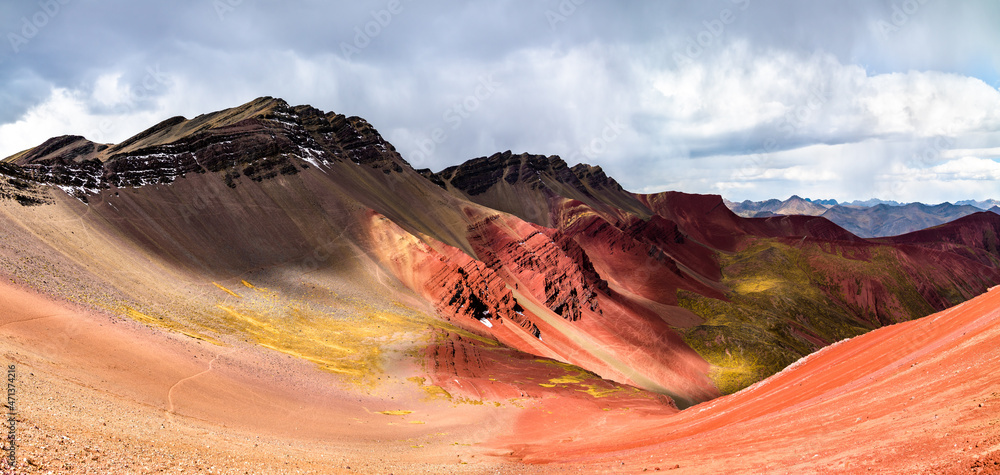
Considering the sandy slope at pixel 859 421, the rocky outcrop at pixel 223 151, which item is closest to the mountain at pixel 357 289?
the rocky outcrop at pixel 223 151

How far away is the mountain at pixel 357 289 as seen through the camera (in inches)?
1736

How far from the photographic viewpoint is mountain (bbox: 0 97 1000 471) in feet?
145

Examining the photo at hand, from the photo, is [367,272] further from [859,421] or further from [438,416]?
[859,421]

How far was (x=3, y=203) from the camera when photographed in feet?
192

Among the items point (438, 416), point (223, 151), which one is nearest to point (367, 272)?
point (223, 151)

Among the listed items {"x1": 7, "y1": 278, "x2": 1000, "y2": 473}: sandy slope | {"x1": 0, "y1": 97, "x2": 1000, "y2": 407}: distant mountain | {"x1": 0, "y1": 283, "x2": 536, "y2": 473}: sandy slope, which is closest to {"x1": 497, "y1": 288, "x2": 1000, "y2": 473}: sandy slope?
{"x1": 7, "y1": 278, "x2": 1000, "y2": 473}: sandy slope

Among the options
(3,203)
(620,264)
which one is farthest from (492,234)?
(3,203)

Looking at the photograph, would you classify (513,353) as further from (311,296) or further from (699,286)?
(699,286)

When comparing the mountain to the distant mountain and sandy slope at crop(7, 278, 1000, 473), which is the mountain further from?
sandy slope at crop(7, 278, 1000, 473)

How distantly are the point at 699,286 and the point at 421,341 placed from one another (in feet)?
350

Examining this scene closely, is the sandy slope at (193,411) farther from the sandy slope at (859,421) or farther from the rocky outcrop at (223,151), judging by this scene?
the rocky outcrop at (223,151)

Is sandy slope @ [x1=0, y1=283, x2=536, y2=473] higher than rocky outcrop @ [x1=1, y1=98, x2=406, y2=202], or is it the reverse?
rocky outcrop @ [x1=1, y1=98, x2=406, y2=202]

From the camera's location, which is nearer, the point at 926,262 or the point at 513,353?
the point at 513,353

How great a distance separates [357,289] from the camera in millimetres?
79312
